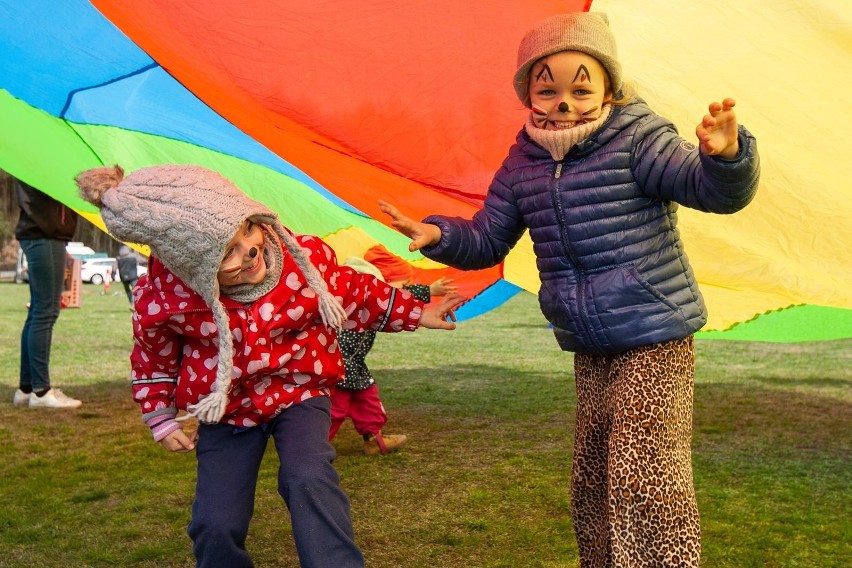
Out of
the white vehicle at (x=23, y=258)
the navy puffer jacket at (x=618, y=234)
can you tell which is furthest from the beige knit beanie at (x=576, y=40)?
the white vehicle at (x=23, y=258)

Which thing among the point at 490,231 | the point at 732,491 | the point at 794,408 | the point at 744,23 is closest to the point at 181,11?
the point at 490,231

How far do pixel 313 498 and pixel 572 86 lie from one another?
41.3 inches

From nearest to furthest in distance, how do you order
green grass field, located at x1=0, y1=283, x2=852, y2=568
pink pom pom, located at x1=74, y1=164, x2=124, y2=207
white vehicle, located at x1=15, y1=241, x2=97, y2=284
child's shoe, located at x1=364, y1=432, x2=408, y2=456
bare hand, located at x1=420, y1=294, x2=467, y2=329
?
pink pom pom, located at x1=74, y1=164, x2=124, y2=207, bare hand, located at x1=420, y1=294, x2=467, y2=329, green grass field, located at x1=0, y1=283, x2=852, y2=568, child's shoe, located at x1=364, y1=432, x2=408, y2=456, white vehicle, located at x1=15, y1=241, x2=97, y2=284

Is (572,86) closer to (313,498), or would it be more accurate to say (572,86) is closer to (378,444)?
(313,498)

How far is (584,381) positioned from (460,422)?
8.27 ft

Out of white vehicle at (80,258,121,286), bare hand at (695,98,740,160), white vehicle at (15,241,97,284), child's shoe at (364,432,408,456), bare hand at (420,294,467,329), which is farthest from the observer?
white vehicle at (80,258,121,286)

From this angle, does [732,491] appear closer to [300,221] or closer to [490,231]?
[490,231]

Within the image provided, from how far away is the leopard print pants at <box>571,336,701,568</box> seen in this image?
1.93 metres

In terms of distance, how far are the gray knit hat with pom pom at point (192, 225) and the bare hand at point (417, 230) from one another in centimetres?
24

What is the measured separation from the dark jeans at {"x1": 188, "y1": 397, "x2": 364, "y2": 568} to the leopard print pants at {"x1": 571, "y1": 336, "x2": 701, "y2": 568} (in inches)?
22.9

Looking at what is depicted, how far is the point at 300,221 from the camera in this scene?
4645 mm

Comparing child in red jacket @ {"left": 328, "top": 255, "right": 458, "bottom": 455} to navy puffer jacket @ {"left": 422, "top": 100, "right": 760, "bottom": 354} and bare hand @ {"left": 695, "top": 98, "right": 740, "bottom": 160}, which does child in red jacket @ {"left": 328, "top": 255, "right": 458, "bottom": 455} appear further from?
bare hand @ {"left": 695, "top": 98, "right": 740, "bottom": 160}

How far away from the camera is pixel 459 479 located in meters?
3.48

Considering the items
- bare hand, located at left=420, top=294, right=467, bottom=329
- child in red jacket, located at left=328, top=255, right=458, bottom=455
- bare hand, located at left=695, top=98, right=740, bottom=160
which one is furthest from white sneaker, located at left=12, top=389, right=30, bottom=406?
bare hand, located at left=695, top=98, right=740, bottom=160
